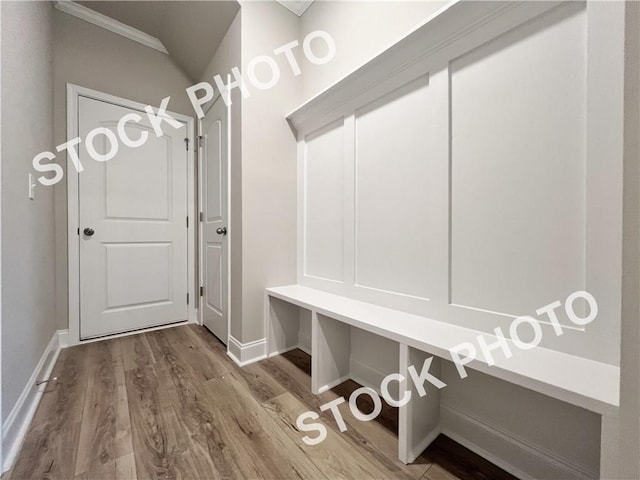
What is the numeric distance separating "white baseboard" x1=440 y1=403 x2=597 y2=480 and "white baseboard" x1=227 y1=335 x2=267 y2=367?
3.80ft

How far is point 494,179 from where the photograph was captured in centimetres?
101

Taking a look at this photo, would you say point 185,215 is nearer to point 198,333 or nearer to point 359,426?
point 198,333

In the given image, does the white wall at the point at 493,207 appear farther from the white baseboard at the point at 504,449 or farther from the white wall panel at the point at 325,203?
the white wall panel at the point at 325,203

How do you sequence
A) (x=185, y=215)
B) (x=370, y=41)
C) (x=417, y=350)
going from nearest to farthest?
(x=417, y=350), (x=370, y=41), (x=185, y=215)

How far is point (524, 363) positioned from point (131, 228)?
9.10ft

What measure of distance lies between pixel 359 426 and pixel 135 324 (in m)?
2.13

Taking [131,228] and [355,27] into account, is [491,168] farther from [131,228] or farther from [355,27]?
[131,228]

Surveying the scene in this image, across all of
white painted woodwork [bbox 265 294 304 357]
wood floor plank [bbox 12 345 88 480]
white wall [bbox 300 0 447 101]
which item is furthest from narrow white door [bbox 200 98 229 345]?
wood floor plank [bbox 12 345 88 480]

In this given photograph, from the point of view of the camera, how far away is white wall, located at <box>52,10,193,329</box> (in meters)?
2.04

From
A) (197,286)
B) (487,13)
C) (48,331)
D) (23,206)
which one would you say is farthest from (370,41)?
(48,331)

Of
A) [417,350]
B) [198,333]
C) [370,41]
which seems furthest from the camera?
[198,333]

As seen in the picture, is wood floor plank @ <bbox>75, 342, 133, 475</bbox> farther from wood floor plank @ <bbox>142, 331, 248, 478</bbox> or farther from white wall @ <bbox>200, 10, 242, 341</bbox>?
white wall @ <bbox>200, 10, 242, 341</bbox>

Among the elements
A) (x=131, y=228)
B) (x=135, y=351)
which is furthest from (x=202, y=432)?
(x=131, y=228)

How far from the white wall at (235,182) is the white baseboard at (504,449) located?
4.30ft
